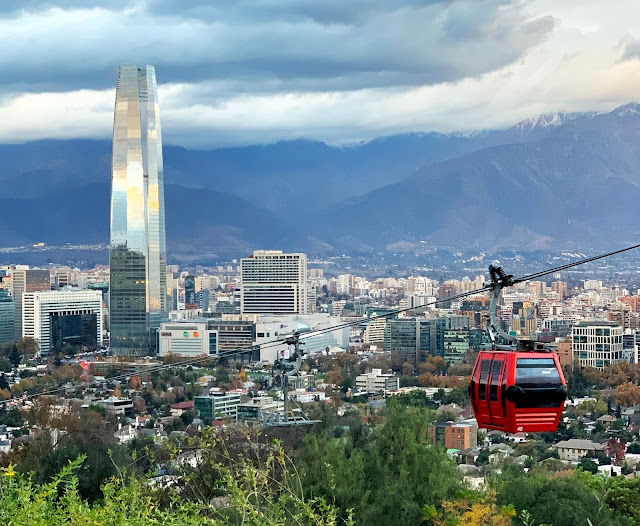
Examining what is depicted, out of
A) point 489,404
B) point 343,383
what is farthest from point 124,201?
point 489,404

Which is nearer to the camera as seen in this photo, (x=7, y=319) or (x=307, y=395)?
(x=307, y=395)

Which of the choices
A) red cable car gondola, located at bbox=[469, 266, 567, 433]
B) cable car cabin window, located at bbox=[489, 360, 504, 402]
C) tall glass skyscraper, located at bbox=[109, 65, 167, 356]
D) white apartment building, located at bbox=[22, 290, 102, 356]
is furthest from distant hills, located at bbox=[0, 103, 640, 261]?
cable car cabin window, located at bbox=[489, 360, 504, 402]

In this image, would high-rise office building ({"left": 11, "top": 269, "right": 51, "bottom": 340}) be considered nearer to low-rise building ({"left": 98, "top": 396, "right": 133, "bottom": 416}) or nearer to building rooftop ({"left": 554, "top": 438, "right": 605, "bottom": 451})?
low-rise building ({"left": 98, "top": 396, "right": 133, "bottom": 416})

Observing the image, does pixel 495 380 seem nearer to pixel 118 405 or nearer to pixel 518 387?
pixel 518 387

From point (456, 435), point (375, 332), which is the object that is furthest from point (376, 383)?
point (375, 332)

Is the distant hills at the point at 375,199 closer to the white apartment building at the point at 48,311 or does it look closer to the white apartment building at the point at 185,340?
the white apartment building at the point at 48,311

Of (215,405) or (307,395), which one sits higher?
(307,395)
